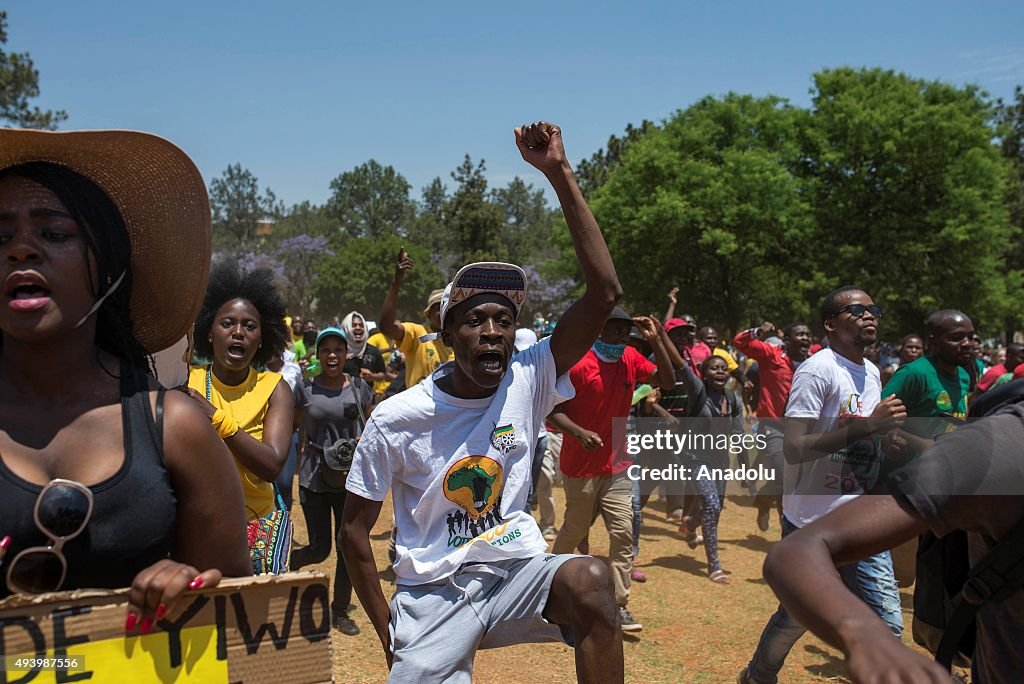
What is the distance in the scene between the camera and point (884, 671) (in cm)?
154

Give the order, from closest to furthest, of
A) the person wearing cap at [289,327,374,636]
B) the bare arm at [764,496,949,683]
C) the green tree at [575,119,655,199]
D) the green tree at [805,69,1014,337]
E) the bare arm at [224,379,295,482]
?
the bare arm at [764,496,949,683] → the bare arm at [224,379,295,482] → the person wearing cap at [289,327,374,636] → the green tree at [805,69,1014,337] → the green tree at [575,119,655,199]

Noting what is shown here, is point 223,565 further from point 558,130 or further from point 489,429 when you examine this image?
point 558,130

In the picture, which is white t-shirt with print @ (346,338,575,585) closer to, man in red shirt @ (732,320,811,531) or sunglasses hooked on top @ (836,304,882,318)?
sunglasses hooked on top @ (836,304,882,318)

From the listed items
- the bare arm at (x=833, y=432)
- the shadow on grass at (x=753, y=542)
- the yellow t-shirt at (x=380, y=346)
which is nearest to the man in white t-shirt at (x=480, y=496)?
the bare arm at (x=833, y=432)

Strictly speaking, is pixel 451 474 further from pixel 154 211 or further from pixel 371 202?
pixel 371 202

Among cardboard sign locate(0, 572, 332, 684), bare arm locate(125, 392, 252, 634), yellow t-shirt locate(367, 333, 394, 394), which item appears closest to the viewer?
cardboard sign locate(0, 572, 332, 684)

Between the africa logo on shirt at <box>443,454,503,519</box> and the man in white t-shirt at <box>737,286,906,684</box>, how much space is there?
235 cm

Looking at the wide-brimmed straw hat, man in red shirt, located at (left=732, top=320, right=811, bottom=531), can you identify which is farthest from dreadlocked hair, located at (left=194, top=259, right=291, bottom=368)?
man in red shirt, located at (left=732, top=320, right=811, bottom=531)

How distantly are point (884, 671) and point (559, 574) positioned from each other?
5.75ft

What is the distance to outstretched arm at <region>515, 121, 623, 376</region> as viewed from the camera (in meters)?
3.31

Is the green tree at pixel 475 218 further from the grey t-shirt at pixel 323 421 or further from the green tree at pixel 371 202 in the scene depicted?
the grey t-shirt at pixel 323 421

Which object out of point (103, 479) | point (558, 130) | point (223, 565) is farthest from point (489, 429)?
point (103, 479)

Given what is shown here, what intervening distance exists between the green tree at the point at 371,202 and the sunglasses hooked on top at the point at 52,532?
9258 centimetres

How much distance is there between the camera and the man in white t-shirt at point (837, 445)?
492cm
